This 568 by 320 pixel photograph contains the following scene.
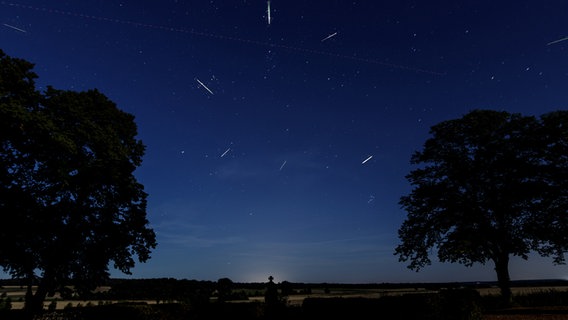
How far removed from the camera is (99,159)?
22562mm

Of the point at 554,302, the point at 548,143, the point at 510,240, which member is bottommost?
the point at 554,302

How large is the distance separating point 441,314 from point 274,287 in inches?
387

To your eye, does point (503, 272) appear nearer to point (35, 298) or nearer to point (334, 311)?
point (334, 311)

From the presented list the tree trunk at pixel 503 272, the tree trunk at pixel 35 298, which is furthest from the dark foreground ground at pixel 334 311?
the tree trunk at pixel 503 272

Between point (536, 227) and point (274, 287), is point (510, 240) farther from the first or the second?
point (274, 287)

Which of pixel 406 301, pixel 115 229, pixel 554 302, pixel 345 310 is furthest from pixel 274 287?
pixel 554 302

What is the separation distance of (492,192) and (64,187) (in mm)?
28737

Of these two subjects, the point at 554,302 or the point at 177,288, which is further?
the point at 177,288

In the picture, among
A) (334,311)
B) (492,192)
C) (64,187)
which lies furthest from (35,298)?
(492,192)

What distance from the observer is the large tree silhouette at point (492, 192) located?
83.1 ft

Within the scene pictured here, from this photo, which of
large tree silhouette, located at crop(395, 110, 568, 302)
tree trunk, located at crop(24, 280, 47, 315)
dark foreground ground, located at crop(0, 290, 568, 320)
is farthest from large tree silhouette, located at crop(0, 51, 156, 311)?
large tree silhouette, located at crop(395, 110, 568, 302)

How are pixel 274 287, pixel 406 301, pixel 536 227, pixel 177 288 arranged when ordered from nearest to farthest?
pixel 406 301
pixel 274 287
pixel 536 227
pixel 177 288

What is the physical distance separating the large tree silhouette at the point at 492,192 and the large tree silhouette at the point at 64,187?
20.9 meters

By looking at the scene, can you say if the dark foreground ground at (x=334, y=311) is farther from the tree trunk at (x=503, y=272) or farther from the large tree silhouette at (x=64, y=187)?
the tree trunk at (x=503, y=272)
